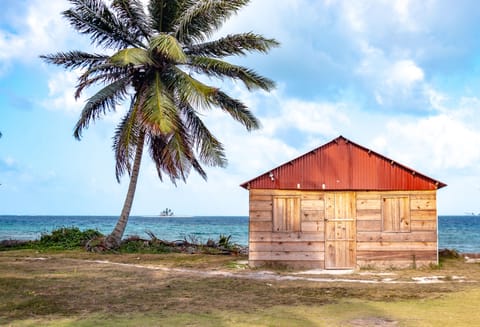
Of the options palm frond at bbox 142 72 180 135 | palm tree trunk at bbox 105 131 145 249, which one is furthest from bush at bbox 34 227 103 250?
palm frond at bbox 142 72 180 135

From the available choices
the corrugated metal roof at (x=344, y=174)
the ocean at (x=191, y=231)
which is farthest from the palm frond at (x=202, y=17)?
the ocean at (x=191, y=231)

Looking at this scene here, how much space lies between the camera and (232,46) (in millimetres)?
22672

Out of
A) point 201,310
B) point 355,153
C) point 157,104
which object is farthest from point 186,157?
point 201,310

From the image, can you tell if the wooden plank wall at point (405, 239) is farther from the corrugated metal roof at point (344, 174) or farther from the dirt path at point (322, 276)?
the dirt path at point (322, 276)

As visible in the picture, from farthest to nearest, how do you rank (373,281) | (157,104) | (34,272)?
(157,104) < (34,272) < (373,281)

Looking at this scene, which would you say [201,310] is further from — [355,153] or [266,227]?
[355,153]

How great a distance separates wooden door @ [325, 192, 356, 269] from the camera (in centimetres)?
1753

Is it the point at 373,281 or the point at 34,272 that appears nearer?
the point at 373,281

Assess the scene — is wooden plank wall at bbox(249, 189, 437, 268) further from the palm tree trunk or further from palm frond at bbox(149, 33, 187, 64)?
the palm tree trunk

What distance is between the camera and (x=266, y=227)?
690 inches

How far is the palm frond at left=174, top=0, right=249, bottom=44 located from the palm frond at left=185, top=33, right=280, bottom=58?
16.9 inches

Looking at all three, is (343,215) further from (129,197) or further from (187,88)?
(129,197)

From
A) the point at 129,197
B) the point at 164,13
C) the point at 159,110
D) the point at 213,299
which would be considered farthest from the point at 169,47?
the point at 213,299

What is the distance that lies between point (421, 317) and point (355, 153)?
8.25 meters
